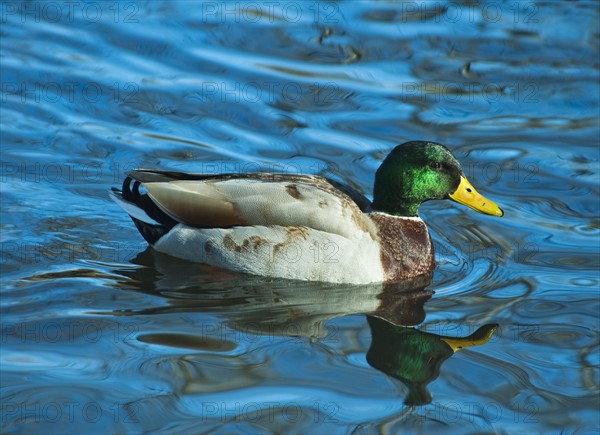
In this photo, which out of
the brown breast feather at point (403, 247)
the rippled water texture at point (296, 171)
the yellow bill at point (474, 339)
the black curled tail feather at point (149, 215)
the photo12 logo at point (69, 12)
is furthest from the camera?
the photo12 logo at point (69, 12)

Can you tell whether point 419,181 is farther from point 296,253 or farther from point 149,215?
point 149,215

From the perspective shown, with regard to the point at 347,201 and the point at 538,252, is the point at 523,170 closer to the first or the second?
the point at 538,252

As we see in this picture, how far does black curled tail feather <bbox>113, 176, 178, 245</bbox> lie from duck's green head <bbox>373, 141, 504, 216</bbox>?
157cm

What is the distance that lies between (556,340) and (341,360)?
4.93ft

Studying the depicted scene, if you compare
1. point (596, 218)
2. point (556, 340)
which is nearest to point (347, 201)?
point (556, 340)

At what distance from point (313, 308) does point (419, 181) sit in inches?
54.3

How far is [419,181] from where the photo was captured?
8539mm

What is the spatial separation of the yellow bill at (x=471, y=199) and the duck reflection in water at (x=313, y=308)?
66 centimetres

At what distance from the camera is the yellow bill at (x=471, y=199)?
859 centimetres

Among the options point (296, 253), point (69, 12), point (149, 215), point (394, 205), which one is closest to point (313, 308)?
point (296, 253)

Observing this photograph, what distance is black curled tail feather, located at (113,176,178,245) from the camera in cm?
858
